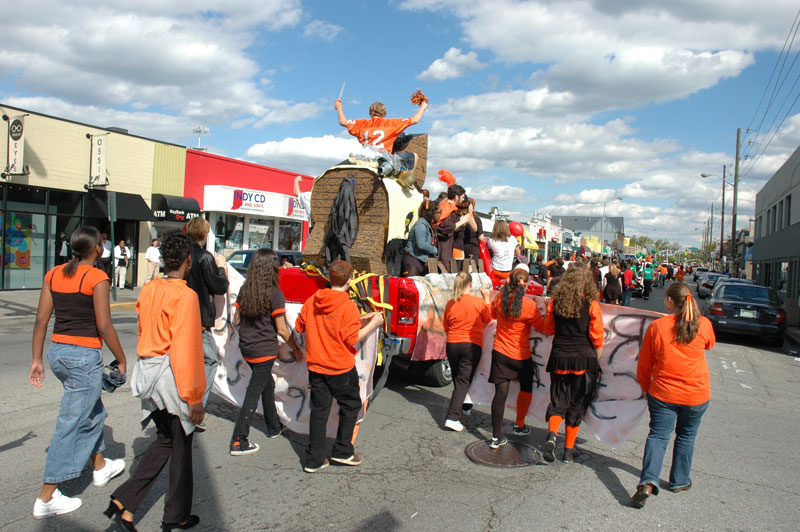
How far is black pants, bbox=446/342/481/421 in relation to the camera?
5.29 meters

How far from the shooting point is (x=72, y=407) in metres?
3.51

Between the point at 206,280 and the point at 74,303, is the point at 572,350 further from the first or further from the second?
the point at 74,303

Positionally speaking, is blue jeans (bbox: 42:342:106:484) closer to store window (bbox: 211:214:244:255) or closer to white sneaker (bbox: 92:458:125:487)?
white sneaker (bbox: 92:458:125:487)

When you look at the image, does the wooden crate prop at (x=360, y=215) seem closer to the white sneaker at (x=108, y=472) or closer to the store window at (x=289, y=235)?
the white sneaker at (x=108, y=472)

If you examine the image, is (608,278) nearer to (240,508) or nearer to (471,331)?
(471,331)

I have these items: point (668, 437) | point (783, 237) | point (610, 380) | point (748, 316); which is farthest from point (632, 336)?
point (783, 237)

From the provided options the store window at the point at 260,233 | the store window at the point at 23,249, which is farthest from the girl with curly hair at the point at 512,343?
the store window at the point at 260,233

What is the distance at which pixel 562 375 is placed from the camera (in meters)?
4.68

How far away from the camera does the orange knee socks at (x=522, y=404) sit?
5.08 metres

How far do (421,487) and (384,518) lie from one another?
1.82ft

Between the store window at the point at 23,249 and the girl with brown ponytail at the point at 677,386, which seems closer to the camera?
the girl with brown ponytail at the point at 677,386

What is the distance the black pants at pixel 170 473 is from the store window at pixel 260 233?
65.0 ft

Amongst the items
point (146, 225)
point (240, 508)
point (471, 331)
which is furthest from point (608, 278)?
point (146, 225)

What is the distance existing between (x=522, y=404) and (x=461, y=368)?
67 cm
